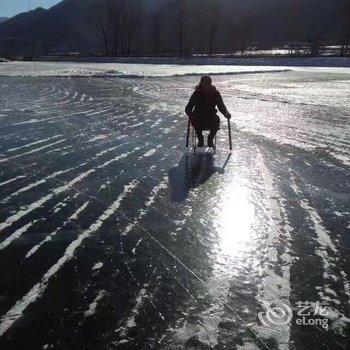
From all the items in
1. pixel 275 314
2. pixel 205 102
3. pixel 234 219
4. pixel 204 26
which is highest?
pixel 205 102

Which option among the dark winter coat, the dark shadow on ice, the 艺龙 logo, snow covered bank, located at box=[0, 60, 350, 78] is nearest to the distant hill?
snow covered bank, located at box=[0, 60, 350, 78]

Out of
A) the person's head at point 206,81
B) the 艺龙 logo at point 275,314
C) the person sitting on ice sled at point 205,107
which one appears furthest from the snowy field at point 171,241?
the person's head at point 206,81

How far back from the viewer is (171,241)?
182 inches

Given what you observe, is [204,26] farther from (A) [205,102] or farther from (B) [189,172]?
(B) [189,172]

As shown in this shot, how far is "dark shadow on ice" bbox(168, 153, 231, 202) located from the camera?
632cm

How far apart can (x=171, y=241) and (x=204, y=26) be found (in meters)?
101

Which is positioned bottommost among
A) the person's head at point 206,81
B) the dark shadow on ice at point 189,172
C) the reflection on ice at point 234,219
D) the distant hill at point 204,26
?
the distant hill at point 204,26

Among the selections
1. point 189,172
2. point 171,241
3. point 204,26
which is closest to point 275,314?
point 171,241

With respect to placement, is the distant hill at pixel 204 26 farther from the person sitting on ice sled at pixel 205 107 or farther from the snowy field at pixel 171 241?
the snowy field at pixel 171 241

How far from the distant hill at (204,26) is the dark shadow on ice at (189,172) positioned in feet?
204

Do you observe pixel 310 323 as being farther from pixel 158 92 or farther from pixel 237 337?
pixel 158 92

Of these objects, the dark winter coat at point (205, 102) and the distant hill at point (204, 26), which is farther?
the distant hill at point (204, 26)

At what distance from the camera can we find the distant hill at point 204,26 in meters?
86.1

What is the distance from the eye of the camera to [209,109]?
344 inches
